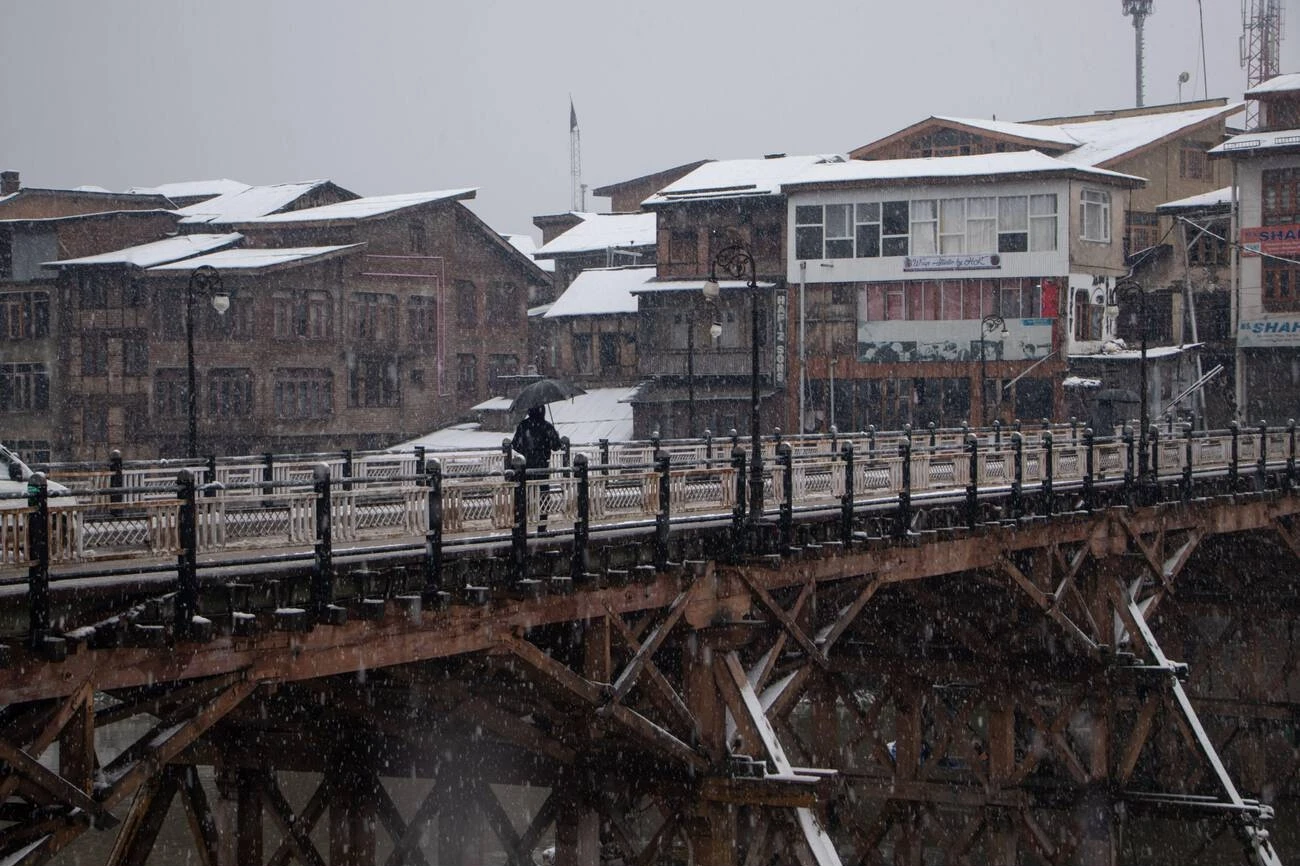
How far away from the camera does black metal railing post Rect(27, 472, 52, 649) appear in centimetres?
1127

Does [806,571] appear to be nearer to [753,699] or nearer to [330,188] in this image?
[753,699]

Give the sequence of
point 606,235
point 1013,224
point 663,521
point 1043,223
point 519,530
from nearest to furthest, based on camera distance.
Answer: point 519,530 < point 663,521 < point 1043,223 < point 1013,224 < point 606,235

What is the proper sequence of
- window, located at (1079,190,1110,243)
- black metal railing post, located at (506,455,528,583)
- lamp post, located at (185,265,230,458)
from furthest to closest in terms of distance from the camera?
window, located at (1079,190,1110,243) < lamp post, located at (185,265,230,458) < black metal railing post, located at (506,455,528,583)

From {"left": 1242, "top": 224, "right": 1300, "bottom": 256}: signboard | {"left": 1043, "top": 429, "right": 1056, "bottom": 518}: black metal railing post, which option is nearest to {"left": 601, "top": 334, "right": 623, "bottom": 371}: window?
{"left": 1242, "top": 224, "right": 1300, "bottom": 256}: signboard

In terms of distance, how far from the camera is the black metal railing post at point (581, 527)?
16.2 meters

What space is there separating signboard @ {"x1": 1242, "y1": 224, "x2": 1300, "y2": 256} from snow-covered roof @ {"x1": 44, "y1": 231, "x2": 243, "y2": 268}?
122 ft

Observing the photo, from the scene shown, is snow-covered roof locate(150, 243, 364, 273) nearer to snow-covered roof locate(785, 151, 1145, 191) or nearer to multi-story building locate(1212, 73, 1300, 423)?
snow-covered roof locate(785, 151, 1145, 191)

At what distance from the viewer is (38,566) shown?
37.5 feet

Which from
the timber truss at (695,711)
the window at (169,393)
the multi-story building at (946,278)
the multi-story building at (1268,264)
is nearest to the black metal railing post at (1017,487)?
the timber truss at (695,711)

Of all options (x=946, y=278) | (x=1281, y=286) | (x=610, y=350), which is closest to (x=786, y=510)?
(x=946, y=278)

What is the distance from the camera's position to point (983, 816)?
25453mm

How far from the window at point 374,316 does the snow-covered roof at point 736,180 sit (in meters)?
10.6

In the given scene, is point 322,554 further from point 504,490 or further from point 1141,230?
point 1141,230

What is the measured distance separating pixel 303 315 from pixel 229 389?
3.76m
